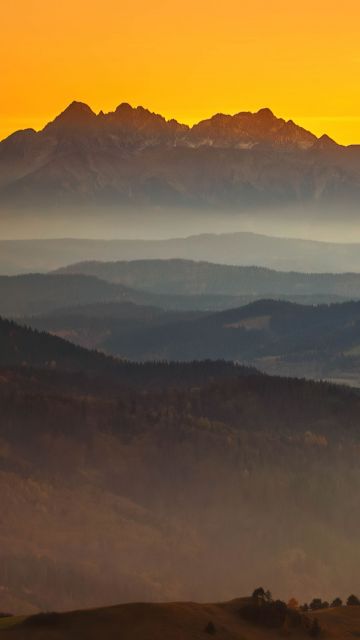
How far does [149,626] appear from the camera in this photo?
136 m

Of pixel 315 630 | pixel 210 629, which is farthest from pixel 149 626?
pixel 315 630

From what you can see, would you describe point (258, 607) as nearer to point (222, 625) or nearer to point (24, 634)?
point (222, 625)

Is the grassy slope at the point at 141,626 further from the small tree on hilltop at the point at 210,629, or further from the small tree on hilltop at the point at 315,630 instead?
the small tree on hilltop at the point at 315,630

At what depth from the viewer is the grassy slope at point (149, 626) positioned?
438 ft

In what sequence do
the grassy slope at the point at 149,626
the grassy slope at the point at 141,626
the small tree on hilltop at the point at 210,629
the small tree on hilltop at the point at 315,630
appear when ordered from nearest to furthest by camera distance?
the grassy slope at the point at 141,626
the grassy slope at the point at 149,626
the small tree on hilltop at the point at 210,629
the small tree on hilltop at the point at 315,630

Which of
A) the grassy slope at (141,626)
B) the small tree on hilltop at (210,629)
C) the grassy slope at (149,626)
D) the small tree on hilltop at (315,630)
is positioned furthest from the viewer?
the small tree on hilltop at (315,630)

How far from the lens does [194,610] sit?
143250mm

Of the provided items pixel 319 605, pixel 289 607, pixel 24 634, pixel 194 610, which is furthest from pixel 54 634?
pixel 319 605

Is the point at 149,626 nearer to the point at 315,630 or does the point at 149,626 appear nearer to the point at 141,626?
the point at 141,626

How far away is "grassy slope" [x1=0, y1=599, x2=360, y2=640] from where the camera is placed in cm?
13350

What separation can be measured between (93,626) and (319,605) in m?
52.3

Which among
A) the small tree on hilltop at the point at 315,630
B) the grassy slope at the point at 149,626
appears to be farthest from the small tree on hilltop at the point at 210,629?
the small tree on hilltop at the point at 315,630

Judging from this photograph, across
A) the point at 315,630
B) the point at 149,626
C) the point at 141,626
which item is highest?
the point at 149,626

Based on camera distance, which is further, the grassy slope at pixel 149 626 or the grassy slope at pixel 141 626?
the grassy slope at pixel 149 626
